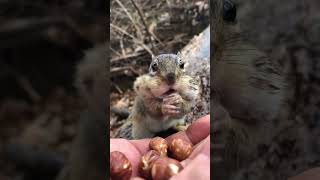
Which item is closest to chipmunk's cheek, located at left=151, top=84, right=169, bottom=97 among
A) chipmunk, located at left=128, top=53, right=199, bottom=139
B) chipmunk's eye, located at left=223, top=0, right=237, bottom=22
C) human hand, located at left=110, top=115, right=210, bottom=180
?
chipmunk, located at left=128, top=53, right=199, bottom=139

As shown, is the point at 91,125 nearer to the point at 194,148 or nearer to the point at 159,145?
the point at 159,145

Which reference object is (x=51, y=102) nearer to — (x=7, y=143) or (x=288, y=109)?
(x=7, y=143)

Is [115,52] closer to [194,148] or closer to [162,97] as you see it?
[162,97]

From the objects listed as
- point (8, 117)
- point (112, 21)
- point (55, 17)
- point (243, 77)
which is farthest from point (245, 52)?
point (8, 117)

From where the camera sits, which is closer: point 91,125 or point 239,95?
point 91,125

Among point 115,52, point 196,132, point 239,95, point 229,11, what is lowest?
point 196,132

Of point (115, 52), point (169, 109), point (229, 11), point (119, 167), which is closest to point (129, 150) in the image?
point (119, 167)

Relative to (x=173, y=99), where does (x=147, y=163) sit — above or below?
below

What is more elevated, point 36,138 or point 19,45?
point 19,45
